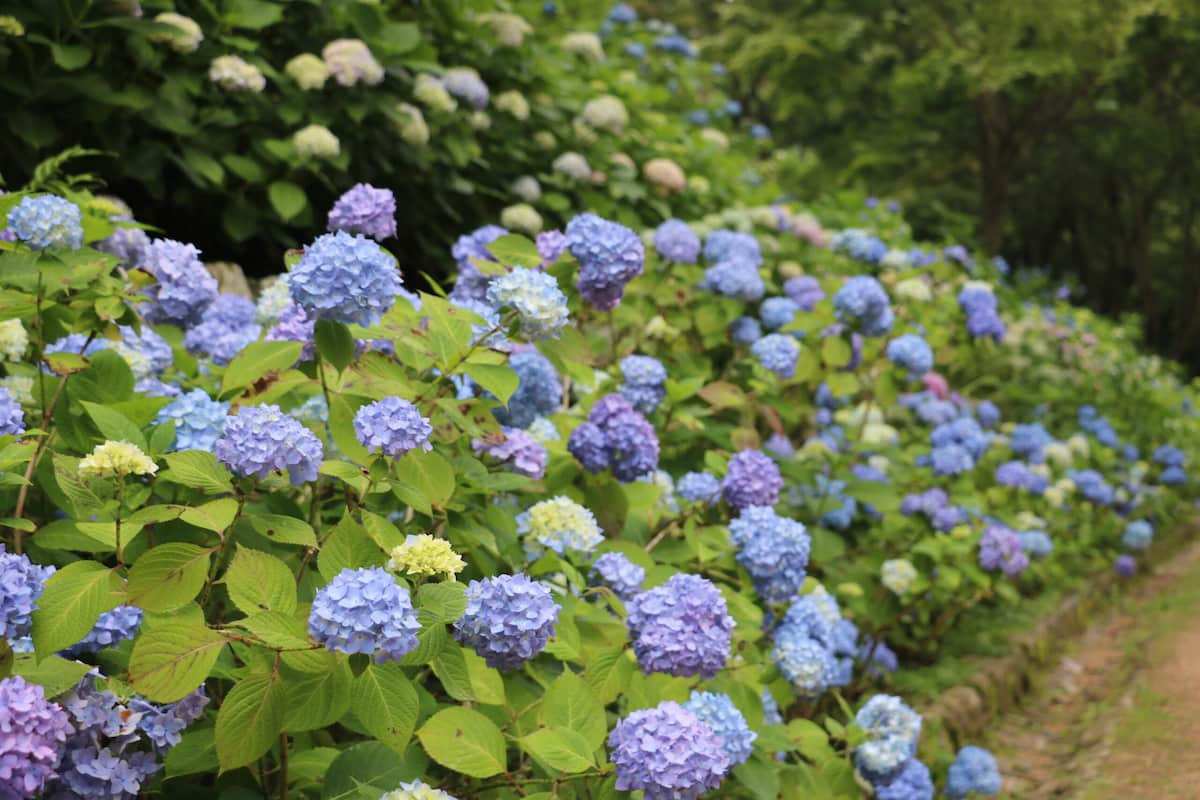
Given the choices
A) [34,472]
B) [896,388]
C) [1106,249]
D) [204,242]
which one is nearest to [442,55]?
[204,242]

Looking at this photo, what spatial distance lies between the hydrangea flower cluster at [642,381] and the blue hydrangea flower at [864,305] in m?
0.91

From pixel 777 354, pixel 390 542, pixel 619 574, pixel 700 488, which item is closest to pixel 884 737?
pixel 700 488

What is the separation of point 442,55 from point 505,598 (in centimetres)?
358

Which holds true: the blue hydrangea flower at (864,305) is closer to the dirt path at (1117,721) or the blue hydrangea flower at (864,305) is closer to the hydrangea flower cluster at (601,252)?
the hydrangea flower cluster at (601,252)

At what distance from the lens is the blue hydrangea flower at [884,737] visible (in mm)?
2010

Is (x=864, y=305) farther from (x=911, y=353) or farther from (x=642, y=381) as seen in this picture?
(x=642, y=381)

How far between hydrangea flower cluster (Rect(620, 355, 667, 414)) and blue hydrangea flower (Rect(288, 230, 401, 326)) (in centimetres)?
115

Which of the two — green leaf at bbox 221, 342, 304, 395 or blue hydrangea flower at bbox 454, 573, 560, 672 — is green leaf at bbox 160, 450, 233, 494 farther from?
blue hydrangea flower at bbox 454, 573, 560, 672

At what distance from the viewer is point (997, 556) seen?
348 cm

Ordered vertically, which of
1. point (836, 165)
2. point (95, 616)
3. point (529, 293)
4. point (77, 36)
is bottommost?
point (836, 165)

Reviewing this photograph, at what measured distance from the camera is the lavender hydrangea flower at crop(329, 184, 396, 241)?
1.63m

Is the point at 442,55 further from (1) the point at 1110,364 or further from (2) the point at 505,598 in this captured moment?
(1) the point at 1110,364

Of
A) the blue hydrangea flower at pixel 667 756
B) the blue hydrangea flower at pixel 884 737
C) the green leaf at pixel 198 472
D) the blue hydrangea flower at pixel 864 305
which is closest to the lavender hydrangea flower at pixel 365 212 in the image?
the green leaf at pixel 198 472

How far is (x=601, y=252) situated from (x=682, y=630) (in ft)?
2.28
